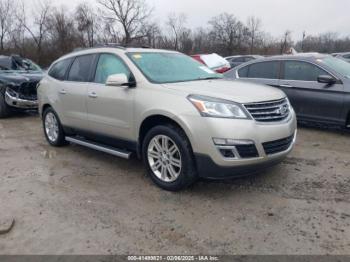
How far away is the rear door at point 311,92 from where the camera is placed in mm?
6305

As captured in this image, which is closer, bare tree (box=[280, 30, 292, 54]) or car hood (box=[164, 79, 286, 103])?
car hood (box=[164, 79, 286, 103])

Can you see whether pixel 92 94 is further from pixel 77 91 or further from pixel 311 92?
pixel 311 92

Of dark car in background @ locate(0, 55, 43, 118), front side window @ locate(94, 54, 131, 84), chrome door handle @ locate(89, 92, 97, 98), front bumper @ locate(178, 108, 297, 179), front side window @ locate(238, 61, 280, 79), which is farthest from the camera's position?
dark car in background @ locate(0, 55, 43, 118)

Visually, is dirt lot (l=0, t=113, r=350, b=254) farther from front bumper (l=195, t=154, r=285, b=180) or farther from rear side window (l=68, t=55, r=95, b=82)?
rear side window (l=68, t=55, r=95, b=82)

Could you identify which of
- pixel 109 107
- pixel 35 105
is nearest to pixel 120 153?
pixel 109 107

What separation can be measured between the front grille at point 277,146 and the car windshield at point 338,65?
3094 mm

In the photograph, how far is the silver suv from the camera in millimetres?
3641

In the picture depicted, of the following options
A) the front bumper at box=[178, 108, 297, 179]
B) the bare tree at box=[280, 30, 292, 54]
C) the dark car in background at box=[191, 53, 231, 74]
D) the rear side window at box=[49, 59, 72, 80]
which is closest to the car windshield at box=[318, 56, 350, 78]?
the front bumper at box=[178, 108, 297, 179]

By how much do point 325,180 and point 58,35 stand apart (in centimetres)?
3704

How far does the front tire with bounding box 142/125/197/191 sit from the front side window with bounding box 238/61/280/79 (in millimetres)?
4118

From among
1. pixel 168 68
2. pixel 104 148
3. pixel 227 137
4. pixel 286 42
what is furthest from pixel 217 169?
pixel 286 42

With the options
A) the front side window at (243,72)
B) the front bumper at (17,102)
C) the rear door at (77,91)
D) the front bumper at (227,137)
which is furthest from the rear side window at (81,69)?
the front bumper at (17,102)

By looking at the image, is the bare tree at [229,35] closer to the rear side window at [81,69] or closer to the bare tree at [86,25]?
the bare tree at [86,25]

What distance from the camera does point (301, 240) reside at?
302 cm
